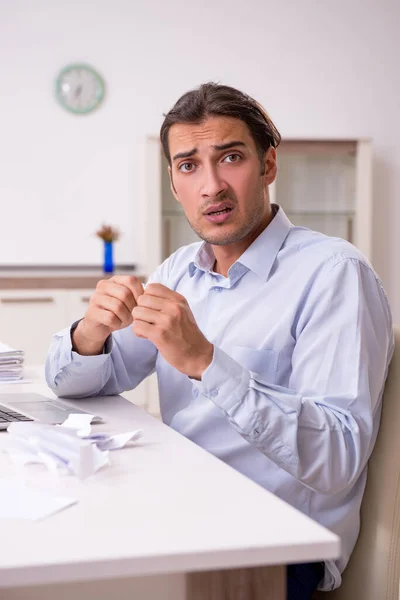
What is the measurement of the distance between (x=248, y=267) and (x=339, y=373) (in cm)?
36

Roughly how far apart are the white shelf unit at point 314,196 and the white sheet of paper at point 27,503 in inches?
161

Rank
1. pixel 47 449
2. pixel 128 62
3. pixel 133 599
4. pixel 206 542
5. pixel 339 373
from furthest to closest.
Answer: pixel 128 62, pixel 339 373, pixel 47 449, pixel 133 599, pixel 206 542

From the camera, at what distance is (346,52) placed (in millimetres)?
5730

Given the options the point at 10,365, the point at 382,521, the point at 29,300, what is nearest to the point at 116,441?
the point at 382,521

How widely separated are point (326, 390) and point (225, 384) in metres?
0.19

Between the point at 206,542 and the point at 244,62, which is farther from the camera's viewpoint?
the point at 244,62

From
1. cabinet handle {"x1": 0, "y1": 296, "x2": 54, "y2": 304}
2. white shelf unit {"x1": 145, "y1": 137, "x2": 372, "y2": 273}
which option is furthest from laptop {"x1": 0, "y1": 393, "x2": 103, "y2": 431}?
white shelf unit {"x1": 145, "y1": 137, "x2": 372, "y2": 273}

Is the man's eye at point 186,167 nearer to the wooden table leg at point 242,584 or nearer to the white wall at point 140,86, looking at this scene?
the wooden table leg at point 242,584

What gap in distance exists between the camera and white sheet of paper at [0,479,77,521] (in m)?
0.96

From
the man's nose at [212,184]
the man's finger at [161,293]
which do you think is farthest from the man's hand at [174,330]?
the man's nose at [212,184]

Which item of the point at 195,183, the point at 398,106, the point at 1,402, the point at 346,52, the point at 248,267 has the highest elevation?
the point at 346,52

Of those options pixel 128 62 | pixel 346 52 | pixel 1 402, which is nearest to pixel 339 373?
pixel 1 402

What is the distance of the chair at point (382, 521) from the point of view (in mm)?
1366

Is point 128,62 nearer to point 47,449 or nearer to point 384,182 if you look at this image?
point 384,182
